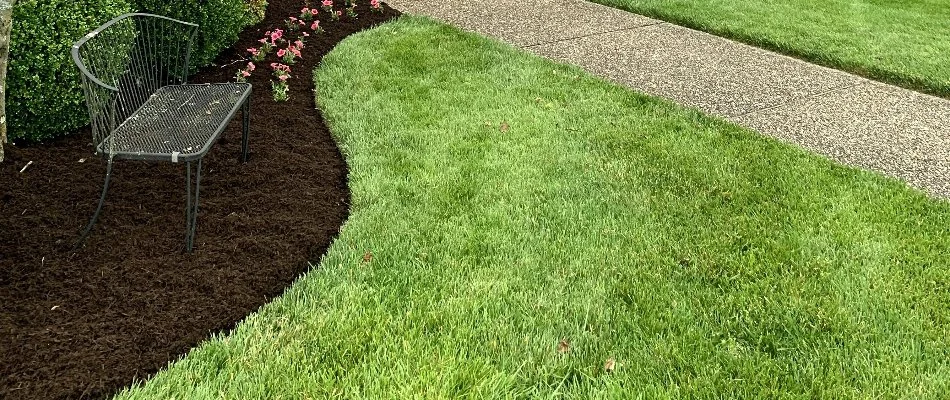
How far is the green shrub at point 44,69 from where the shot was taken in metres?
3.72

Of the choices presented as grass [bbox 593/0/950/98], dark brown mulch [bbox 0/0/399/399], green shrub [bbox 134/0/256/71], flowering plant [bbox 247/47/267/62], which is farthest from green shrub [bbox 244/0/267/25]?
grass [bbox 593/0/950/98]

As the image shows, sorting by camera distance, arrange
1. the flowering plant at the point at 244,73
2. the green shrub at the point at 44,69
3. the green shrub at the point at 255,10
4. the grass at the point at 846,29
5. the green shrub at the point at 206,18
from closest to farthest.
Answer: the green shrub at the point at 44,69 → the green shrub at the point at 206,18 → the flowering plant at the point at 244,73 → the grass at the point at 846,29 → the green shrub at the point at 255,10

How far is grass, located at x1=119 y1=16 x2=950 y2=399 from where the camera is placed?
2521 mm

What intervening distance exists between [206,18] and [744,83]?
14.0 feet

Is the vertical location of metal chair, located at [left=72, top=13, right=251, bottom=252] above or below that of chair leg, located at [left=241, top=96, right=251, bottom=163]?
above

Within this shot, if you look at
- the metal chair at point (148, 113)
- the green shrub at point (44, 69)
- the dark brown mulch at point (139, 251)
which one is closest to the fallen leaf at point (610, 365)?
the dark brown mulch at point (139, 251)

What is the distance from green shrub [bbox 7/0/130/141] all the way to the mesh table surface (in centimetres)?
57

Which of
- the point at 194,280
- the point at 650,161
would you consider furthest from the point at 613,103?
the point at 194,280

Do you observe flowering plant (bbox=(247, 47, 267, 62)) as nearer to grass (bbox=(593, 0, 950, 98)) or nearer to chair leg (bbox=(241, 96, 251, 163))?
chair leg (bbox=(241, 96, 251, 163))

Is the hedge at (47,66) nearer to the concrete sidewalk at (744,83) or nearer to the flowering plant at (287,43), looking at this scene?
the flowering plant at (287,43)

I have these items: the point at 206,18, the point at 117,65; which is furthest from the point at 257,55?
the point at 117,65

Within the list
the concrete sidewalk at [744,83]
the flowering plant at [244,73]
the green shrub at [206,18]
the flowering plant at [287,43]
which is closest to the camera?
the concrete sidewalk at [744,83]

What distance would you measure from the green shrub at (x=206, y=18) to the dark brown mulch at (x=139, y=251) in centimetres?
122

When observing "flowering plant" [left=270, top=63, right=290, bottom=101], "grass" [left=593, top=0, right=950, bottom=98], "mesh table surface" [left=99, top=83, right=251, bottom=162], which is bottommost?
"flowering plant" [left=270, top=63, right=290, bottom=101]
